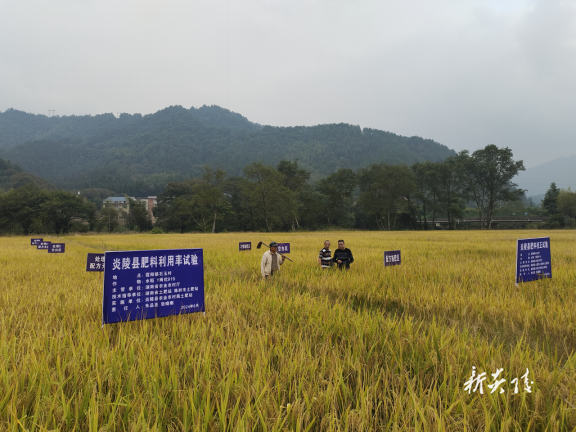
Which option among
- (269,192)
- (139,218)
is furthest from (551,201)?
(139,218)

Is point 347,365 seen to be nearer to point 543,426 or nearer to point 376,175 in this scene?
point 543,426

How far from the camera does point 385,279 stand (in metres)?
5.56

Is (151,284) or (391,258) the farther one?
(391,258)

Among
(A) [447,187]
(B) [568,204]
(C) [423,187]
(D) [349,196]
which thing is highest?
(C) [423,187]

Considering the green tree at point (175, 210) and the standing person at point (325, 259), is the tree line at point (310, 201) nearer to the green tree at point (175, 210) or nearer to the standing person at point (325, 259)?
the green tree at point (175, 210)

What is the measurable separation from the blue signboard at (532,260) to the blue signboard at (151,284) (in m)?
5.28

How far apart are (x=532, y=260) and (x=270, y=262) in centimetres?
495

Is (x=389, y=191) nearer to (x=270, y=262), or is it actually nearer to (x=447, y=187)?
(x=447, y=187)

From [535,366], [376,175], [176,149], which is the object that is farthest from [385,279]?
[176,149]

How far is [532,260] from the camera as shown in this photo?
5.04 metres

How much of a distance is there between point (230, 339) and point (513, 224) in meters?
73.4

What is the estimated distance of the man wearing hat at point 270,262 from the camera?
5871 mm

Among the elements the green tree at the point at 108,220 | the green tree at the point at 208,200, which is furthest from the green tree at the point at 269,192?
the green tree at the point at 108,220

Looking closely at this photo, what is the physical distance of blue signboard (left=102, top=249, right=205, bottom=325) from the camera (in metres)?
2.79
